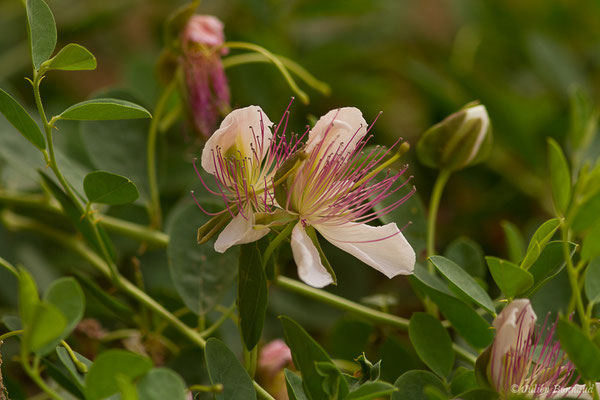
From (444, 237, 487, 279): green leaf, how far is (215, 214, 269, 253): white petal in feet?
0.85

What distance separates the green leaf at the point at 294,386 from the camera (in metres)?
0.52

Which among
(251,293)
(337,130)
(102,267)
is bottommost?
(102,267)

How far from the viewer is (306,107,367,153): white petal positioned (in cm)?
57

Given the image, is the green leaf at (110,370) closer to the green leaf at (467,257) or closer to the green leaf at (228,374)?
the green leaf at (228,374)

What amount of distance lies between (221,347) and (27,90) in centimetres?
96

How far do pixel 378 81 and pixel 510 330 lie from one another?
2.87 ft

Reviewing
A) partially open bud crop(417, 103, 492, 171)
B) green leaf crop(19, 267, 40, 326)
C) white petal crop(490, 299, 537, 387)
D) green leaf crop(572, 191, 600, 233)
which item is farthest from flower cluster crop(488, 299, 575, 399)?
green leaf crop(19, 267, 40, 326)

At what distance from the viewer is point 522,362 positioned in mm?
534

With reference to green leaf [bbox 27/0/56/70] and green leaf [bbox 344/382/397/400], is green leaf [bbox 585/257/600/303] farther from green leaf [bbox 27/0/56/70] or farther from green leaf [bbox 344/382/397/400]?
green leaf [bbox 27/0/56/70]

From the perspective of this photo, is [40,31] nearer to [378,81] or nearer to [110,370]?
[110,370]

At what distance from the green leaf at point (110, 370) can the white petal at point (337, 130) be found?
0.71ft

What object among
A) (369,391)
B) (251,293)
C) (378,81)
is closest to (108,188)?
(251,293)

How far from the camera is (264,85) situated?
117 centimetres

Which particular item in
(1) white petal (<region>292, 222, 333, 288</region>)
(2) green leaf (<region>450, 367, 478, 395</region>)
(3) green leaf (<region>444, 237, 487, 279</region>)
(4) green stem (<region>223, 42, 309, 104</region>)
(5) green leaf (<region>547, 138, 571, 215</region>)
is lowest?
(2) green leaf (<region>450, 367, 478, 395</region>)
